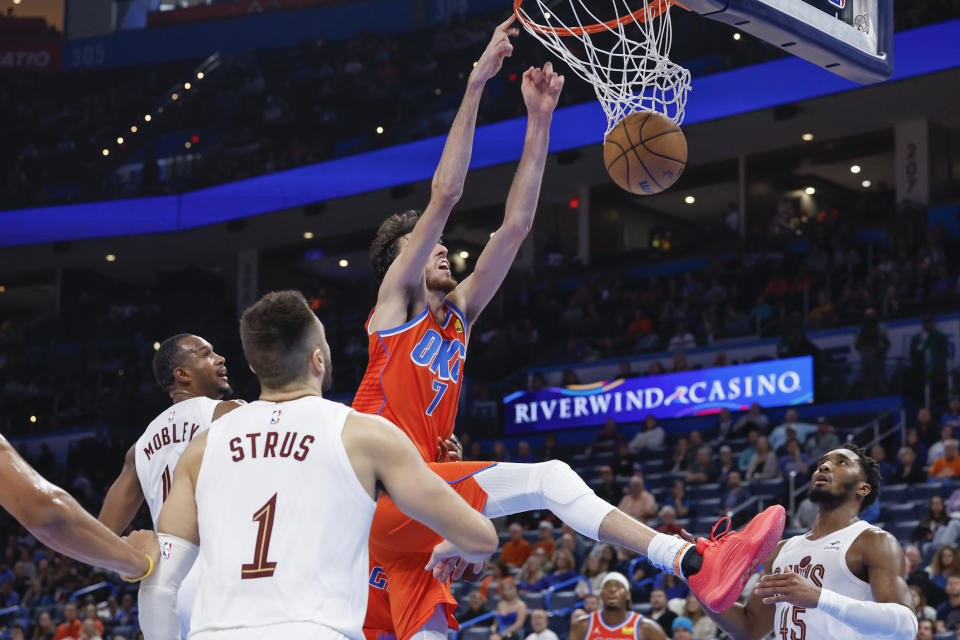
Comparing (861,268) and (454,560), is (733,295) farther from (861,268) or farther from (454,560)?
(454,560)

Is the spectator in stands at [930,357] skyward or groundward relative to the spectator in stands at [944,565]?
skyward

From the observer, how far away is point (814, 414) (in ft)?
58.6

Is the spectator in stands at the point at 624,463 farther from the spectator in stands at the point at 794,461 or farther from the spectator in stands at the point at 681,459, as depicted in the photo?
the spectator in stands at the point at 794,461

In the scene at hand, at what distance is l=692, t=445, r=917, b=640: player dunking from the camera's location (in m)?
5.52

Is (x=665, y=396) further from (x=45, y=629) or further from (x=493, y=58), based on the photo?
(x=493, y=58)

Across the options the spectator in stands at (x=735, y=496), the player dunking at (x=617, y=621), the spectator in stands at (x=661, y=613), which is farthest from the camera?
the spectator in stands at (x=735, y=496)

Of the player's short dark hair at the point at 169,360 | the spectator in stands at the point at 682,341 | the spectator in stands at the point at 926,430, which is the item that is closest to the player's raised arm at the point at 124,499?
the player's short dark hair at the point at 169,360

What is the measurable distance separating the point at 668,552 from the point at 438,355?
53.3 inches

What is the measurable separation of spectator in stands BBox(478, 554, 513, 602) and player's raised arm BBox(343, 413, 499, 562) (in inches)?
425

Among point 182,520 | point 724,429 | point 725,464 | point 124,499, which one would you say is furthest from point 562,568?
point 182,520

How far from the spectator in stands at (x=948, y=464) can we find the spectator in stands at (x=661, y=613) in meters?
3.94

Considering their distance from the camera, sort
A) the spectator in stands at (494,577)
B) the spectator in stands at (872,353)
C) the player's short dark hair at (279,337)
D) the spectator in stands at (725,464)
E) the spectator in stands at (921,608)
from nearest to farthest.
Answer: the player's short dark hair at (279,337), the spectator in stands at (921,608), the spectator in stands at (494,577), the spectator in stands at (725,464), the spectator in stands at (872,353)

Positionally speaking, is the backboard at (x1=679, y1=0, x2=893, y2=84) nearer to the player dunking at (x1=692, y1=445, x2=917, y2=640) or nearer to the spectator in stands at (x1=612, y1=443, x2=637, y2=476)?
the player dunking at (x1=692, y1=445, x2=917, y2=640)

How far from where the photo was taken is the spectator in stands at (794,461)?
48.0ft
